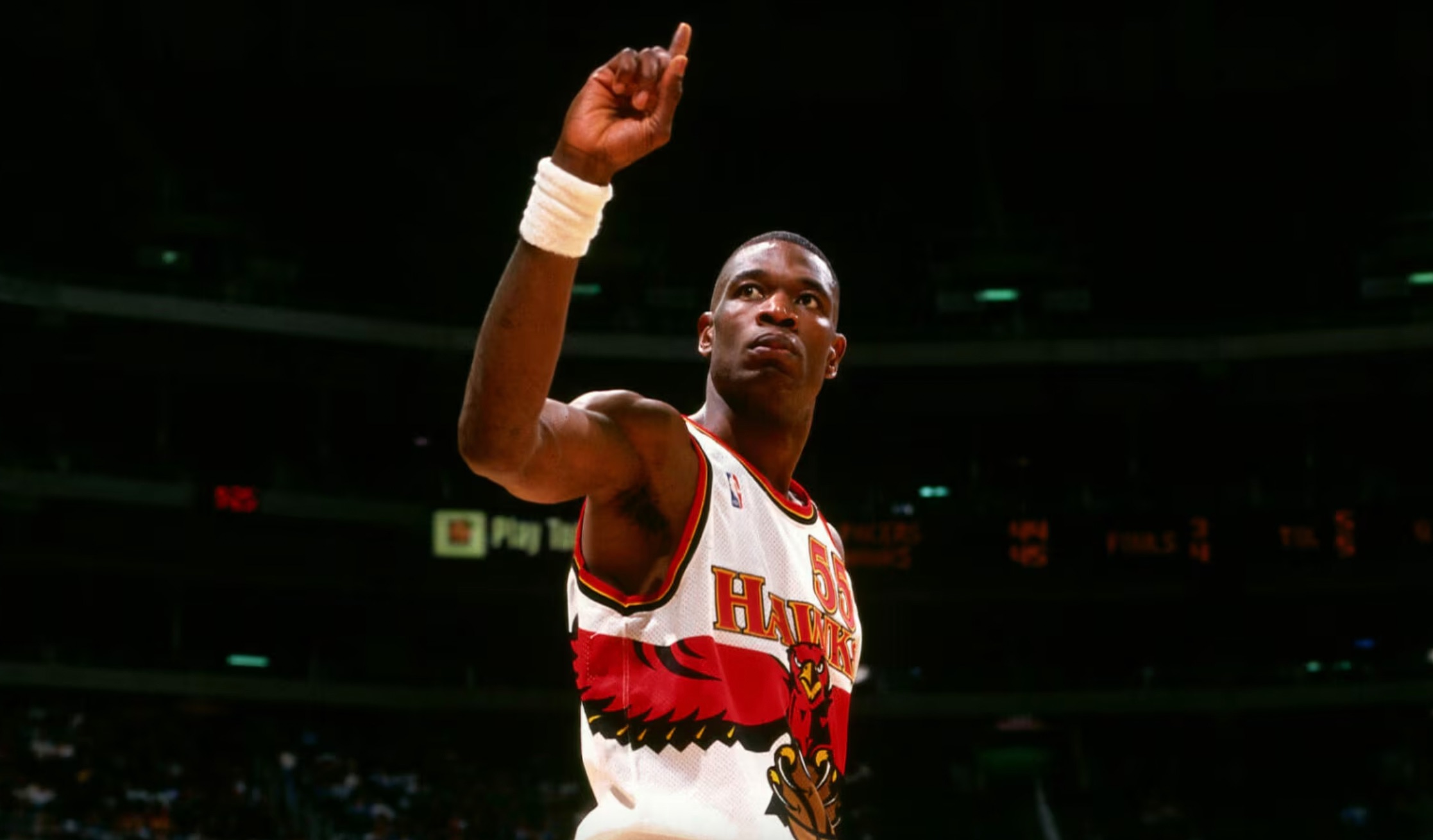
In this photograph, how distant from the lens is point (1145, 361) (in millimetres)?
24969

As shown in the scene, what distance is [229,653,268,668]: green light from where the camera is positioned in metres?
24.4

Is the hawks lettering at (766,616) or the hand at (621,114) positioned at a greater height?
the hand at (621,114)

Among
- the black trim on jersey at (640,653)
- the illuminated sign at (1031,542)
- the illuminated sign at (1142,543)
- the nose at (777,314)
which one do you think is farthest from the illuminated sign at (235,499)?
the black trim on jersey at (640,653)

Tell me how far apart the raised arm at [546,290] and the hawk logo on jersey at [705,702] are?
0.53 metres

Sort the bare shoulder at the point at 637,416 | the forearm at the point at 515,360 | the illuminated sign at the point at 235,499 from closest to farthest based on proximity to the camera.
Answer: the forearm at the point at 515,360 → the bare shoulder at the point at 637,416 → the illuminated sign at the point at 235,499

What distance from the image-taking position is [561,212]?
2777mm

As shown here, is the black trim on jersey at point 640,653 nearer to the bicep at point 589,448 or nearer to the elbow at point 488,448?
the bicep at point 589,448

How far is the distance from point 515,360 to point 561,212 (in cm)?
27

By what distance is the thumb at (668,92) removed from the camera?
2.79 metres

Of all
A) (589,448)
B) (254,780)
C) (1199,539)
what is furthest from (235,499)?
(589,448)

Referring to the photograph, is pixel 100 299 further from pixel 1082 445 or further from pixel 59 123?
pixel 1082 445

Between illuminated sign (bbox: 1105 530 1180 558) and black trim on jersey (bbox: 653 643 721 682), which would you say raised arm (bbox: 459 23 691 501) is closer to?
black trim on jersey (bbox: 653 643 721 682)

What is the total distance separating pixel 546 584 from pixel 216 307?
653 cm

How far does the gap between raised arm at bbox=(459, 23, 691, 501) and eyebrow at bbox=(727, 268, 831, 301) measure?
0.87 m
